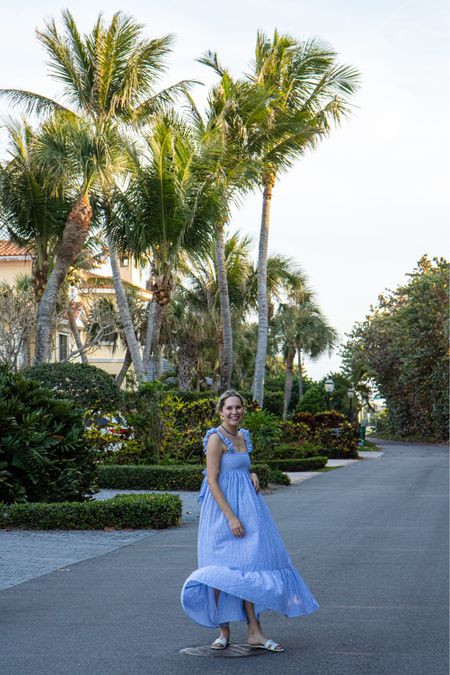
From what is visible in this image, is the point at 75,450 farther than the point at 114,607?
Yes

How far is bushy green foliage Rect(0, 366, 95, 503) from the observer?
570 inches

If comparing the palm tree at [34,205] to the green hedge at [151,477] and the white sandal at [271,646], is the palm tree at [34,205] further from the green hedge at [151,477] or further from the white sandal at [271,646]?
the white sandal at [271,646]

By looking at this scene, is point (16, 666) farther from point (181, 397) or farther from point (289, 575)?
point (181, 397)

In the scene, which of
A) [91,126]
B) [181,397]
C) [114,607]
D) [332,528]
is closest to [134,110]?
[91,126]

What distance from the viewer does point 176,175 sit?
2650 cm

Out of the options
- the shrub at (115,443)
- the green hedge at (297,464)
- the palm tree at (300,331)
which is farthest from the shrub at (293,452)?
the palm tree at (300,331)

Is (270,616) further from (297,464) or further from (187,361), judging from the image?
(187,361)

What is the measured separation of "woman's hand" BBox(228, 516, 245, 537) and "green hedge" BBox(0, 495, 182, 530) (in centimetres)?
763

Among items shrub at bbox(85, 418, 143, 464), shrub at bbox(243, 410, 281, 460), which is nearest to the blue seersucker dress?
shrub at bbox(85, 418, 143, 464)

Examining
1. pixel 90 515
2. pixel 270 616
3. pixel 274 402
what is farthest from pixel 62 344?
pixel 270 616

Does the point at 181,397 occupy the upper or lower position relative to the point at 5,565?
upper

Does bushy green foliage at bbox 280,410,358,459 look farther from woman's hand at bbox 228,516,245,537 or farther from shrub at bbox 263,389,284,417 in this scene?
shrub at bbox 263,389,284,417

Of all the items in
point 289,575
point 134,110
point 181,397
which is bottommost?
point 289,575

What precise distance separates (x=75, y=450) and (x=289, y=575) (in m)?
9.24
